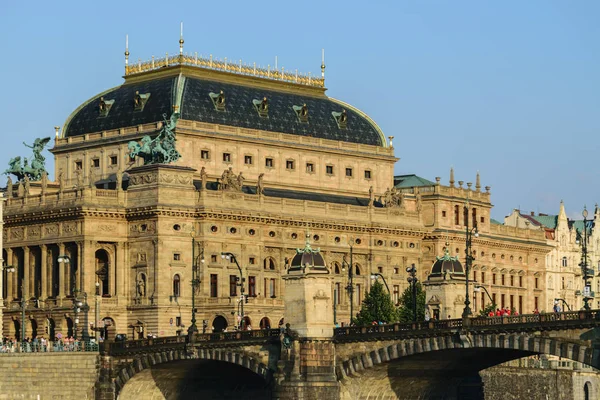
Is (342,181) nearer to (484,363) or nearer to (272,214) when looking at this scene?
(272,214)

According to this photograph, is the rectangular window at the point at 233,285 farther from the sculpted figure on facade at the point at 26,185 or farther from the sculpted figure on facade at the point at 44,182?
the sculpted figure on facade at the point at 26,185

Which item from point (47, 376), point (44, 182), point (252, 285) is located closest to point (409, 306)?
point (252, 285)

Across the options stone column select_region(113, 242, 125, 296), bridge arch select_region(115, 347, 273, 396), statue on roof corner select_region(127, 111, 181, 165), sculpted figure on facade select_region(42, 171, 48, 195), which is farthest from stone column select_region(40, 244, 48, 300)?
bridge arch select_region(115, 347, 273, 396)

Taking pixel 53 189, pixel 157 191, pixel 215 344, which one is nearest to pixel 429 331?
pixel 215 344

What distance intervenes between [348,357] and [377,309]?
137ft

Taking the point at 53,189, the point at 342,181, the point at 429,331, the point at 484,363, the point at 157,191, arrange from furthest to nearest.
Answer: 1. the point at 342,181
2. the point at 53,189
3. the point at 157,191
4. the point at 484,363
5. the point at 429,331

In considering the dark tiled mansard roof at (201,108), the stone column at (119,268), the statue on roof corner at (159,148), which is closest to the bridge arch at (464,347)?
the stone column at (119,268)

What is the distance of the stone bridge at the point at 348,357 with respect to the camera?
11669 cm

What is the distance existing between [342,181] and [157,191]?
3042 centimetres

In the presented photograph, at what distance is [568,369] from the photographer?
180000 millimetres

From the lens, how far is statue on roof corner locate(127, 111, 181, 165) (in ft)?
576

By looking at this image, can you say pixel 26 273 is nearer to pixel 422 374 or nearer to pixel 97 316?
pixel 97 316

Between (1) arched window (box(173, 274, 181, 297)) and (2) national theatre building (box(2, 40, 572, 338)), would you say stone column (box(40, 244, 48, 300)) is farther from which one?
(1) arched window (box(173, 274, 181, 297))

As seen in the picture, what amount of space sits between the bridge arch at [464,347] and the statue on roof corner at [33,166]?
218ft
